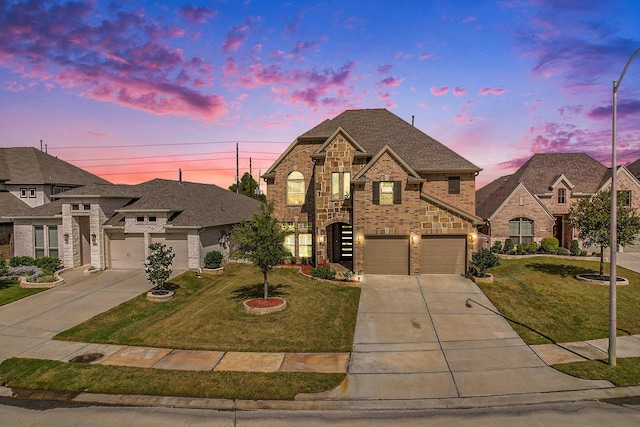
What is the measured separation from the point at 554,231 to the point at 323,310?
1155 inches

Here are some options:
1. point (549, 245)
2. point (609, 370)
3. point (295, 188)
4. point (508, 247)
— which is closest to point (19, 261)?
point (295, 188)

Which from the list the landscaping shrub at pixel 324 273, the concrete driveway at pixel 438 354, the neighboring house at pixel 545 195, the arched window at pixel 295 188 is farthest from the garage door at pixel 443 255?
the neighboring house at pixel 545 195

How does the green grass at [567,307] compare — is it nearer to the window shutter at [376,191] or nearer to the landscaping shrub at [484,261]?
the landscaping shrub at [484,261]

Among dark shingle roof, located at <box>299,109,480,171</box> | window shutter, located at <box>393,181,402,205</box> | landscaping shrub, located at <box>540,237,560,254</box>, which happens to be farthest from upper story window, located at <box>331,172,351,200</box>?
landscaping shrub, located at <box>540,237,560,254</box>

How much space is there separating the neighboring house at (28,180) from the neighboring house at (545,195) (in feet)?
138

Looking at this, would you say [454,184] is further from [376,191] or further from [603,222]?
[603,222]

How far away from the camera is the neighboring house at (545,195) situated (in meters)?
31.2

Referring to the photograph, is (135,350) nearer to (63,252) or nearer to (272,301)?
(272,301)

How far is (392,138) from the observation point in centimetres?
2844

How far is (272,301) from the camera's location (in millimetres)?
17344

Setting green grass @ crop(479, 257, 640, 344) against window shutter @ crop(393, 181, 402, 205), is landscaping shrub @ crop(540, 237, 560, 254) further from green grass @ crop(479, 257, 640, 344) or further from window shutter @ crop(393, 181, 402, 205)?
window shutter @ crop(393, 181, 402, 205)

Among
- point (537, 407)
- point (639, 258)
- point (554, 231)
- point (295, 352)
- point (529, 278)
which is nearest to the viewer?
point (537, 407)

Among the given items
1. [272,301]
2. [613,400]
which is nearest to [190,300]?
[272,301]

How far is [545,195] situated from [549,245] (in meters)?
6.13
